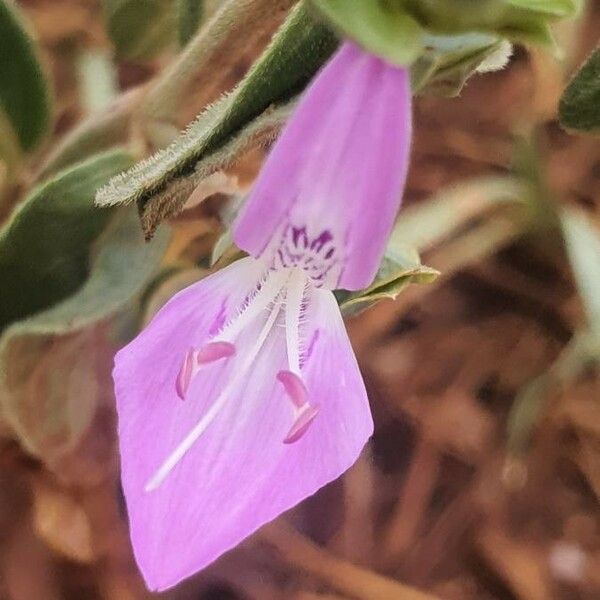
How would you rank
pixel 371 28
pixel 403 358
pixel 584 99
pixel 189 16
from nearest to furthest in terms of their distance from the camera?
pixel 371 28, pixel 584 99, pixel 189 16, pixel 403 358

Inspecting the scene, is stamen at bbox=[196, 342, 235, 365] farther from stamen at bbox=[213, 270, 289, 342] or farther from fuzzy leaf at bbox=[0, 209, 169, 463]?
fuzzy leaf at bbox=[0, 209, 169, 463]

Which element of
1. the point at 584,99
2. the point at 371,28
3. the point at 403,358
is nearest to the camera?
the point at 371,28

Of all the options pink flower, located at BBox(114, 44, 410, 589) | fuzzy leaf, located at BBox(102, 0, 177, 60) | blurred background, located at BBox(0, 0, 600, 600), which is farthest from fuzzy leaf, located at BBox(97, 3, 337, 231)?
fuzzy leaf, located at BBox(102, 0, 177, 60)

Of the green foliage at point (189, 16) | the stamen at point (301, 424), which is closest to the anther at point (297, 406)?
the stamen at point (301, 424)

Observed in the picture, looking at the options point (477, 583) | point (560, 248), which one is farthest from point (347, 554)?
point (560, 248)

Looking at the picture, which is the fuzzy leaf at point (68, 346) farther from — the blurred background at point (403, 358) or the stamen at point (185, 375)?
the stamen at point (185, 375)

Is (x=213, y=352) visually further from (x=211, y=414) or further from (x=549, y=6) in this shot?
(x=549, y=6)

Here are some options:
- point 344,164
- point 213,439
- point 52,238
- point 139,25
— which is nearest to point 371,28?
point 344,164

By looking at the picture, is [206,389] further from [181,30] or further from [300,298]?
[181,30]
